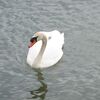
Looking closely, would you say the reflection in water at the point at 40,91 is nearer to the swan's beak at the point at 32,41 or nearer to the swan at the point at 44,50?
the swan at the point at 44,50

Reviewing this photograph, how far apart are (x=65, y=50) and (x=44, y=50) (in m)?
1.02

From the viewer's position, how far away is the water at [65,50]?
16797mm

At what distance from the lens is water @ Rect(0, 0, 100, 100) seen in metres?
16.8

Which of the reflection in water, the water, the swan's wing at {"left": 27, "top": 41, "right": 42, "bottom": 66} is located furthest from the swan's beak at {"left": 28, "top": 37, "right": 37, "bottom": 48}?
the reflection in water

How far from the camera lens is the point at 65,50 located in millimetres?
19562

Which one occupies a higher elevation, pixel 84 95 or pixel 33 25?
pixel 33 25

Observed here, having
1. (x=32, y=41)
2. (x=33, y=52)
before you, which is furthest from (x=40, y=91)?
(x=33, y=52)

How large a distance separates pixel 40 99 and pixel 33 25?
17.9 ft

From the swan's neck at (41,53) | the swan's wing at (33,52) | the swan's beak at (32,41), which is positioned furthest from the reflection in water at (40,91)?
the swan's beak at (32,41)

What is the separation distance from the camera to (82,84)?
55.9 feet

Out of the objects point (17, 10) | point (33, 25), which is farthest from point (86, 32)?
point (17, 10)

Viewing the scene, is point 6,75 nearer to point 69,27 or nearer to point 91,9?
point 69,27

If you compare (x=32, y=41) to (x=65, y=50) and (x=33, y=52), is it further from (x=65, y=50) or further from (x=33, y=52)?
(x=65, y=50)

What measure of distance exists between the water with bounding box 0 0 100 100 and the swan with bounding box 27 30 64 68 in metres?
0.26
